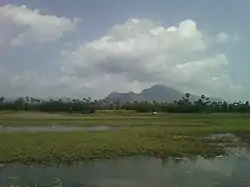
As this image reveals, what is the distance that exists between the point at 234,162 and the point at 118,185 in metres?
11.2

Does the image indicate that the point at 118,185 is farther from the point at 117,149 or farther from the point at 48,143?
the point at 48,143

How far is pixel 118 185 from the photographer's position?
62.2 ft

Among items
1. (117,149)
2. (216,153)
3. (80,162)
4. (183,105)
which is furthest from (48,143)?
(183,105)

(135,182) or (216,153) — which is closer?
(135,182)

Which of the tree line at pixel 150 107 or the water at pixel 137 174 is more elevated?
the tree line at pixel 150 107

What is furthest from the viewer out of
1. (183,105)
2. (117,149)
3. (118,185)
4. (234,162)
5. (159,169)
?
(183,105)

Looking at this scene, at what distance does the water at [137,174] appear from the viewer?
1953 centimetres

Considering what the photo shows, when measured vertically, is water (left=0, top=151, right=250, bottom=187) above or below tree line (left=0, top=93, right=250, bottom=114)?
below

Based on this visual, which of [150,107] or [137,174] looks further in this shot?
[150,107]

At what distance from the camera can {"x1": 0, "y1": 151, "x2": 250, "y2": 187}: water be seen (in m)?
19.5

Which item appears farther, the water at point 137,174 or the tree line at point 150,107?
the tree line at point 150,107

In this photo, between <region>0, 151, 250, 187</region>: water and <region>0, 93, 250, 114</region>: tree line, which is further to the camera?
<region>0, 93, 250, 114</region>: tree line

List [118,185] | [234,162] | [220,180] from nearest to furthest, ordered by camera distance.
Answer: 1. [118,185]
2. [220,180]
3. [234,162]

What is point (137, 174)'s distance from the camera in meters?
22.3
